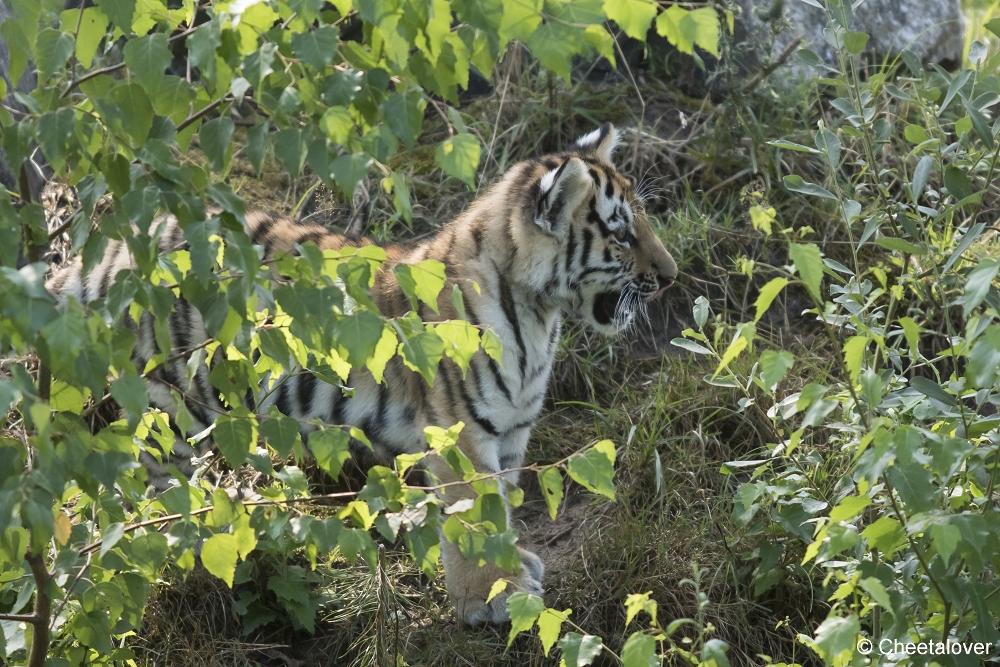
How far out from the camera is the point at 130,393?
1.40 m

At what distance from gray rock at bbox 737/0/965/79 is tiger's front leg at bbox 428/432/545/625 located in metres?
3.08

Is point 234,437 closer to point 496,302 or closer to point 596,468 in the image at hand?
point 596,468

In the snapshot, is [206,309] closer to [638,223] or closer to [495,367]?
[495,367]

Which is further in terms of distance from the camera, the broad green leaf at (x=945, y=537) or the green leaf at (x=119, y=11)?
the broad green leaf at (x=945, y=537)

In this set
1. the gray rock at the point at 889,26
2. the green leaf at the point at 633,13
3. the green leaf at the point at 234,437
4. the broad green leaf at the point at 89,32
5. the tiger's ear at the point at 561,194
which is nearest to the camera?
the green leaf at the point at 633,13

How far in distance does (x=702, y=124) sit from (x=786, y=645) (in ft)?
9.19

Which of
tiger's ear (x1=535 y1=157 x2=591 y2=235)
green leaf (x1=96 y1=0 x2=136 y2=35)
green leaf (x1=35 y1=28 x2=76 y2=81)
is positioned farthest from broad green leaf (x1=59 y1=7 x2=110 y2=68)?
tiger's ear (x1=535 y1=157 x2=591 y2=235)

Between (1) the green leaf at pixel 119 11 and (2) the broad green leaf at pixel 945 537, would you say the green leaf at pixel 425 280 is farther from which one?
(2) the broad green leaf at pixel 945 537

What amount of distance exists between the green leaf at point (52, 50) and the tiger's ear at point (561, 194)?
204 centimetres

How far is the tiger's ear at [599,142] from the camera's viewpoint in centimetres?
382

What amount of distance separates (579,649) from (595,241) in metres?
2.08

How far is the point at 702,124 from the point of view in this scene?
4.93 metres

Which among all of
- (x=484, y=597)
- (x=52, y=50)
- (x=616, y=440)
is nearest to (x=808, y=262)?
(x=52, y=50)

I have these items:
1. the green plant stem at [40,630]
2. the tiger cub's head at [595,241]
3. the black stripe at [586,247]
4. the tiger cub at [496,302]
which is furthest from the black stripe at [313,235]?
the green plant stem at [40,630]
